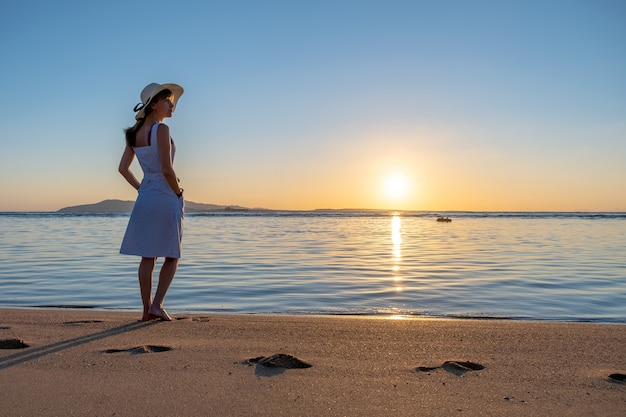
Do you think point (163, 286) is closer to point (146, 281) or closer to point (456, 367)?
point (146, 281)

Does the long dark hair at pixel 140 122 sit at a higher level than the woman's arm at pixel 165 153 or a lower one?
higher

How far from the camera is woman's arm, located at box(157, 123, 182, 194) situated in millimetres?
4754

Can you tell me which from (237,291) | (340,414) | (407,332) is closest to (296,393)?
(340,414)

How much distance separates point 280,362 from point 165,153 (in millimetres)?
2237

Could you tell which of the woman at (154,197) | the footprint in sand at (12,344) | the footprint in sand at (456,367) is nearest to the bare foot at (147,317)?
the woman at (154,197)

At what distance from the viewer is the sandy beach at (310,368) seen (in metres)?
2.62

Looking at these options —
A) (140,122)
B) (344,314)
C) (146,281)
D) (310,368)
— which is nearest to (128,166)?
(140,122)

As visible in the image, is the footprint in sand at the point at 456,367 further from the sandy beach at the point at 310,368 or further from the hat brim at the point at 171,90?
the hat brim at the point at 171,90

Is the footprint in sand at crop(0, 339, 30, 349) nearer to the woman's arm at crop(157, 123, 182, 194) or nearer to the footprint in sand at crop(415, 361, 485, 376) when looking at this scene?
the woman's arm at crop(157, 123, 182, 194)

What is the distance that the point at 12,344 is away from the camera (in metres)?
3.83

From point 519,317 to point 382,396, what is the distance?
132 inches

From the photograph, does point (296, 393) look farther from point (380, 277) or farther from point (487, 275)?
point (487, 275)

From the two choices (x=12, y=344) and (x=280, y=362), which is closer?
(x=280, y=362)

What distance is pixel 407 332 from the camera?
429 centimetres
